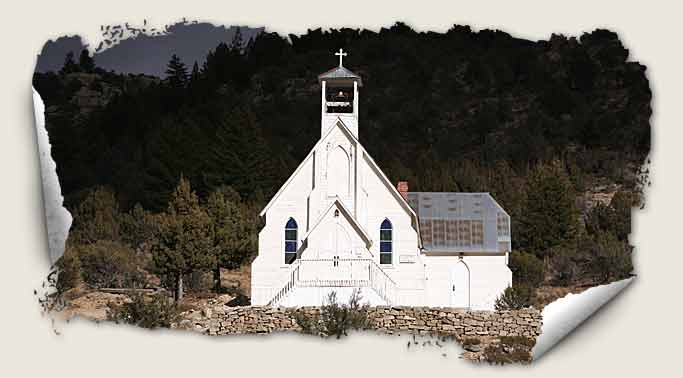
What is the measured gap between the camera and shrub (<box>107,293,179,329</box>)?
2770 cm

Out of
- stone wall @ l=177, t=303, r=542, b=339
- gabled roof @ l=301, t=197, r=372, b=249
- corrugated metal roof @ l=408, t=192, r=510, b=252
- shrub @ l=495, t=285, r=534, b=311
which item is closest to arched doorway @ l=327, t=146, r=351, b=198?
gabled roof @ l=301, t=197, r=372, b=249

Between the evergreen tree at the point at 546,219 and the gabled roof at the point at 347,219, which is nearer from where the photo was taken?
the gabled roof at the point at 347,219

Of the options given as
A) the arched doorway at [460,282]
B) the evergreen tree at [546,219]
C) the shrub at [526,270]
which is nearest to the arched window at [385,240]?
the arched doorway at [460,282]

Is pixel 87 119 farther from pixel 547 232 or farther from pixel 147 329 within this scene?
pixel 147 329

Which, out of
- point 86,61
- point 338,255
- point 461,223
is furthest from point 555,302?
point 86,61

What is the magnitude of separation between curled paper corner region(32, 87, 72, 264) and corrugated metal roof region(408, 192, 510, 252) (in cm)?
1115

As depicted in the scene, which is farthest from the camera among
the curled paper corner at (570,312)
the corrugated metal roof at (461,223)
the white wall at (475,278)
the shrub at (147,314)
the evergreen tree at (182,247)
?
the evergreen tree at (182,247)

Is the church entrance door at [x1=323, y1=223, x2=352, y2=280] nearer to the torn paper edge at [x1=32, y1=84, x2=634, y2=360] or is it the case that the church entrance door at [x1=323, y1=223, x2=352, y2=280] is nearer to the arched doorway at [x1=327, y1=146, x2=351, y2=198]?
the arched doorway at [x1=327, y1=146, x2=351, y2=198]

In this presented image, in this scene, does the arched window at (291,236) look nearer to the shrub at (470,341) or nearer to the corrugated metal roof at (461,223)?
the corrugated metal roof at (461,223)

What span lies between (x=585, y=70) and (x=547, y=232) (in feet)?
96.4

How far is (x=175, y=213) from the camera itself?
36188 mm

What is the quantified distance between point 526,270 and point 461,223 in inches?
129

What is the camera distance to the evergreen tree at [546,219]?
1555 inches

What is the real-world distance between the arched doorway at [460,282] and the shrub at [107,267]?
10521mm
